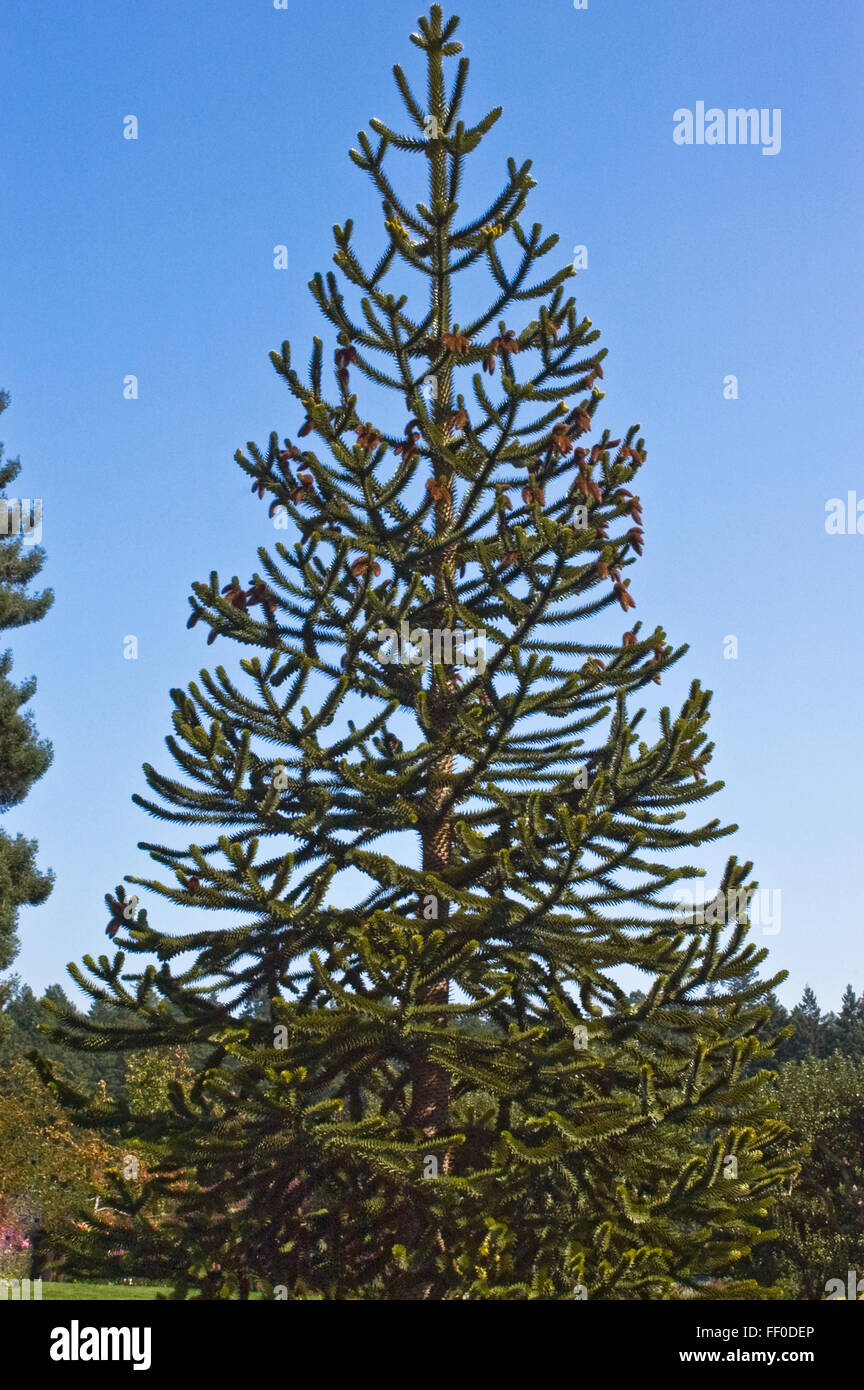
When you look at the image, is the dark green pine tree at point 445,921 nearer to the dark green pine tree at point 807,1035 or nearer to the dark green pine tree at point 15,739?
the dark green pine tree at point 15,739

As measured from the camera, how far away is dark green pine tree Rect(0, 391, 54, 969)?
28062 millimetres

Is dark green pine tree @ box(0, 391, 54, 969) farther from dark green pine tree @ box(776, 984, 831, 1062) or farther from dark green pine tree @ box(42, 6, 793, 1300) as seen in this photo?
dark green pine tree @ box(776, 984, 831, 1062)

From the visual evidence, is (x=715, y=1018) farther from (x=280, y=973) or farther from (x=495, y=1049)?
(x=280, y=973)

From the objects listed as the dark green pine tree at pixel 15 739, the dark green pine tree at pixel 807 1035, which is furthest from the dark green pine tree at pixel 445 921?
the dark green pine tree at pixel 807 1035

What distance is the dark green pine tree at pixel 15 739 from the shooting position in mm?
28062

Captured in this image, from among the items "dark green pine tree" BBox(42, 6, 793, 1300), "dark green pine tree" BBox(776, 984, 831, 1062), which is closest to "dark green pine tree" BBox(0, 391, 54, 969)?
"dark green pine tree" BBox(42, 6, 793, 1300)

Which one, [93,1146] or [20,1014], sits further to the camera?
[20,1014]

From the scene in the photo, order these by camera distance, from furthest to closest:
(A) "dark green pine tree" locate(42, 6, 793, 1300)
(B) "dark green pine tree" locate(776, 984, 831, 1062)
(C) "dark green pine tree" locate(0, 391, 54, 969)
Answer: (B) "dark green pine tree" locate(776, 984, 831, 1062) → (C) "dark green pine tree" locate(0, 391, 54, 969) → (A) "dark green pine tree" locate(42, 6, 793, 1300)

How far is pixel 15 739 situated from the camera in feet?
96.0
